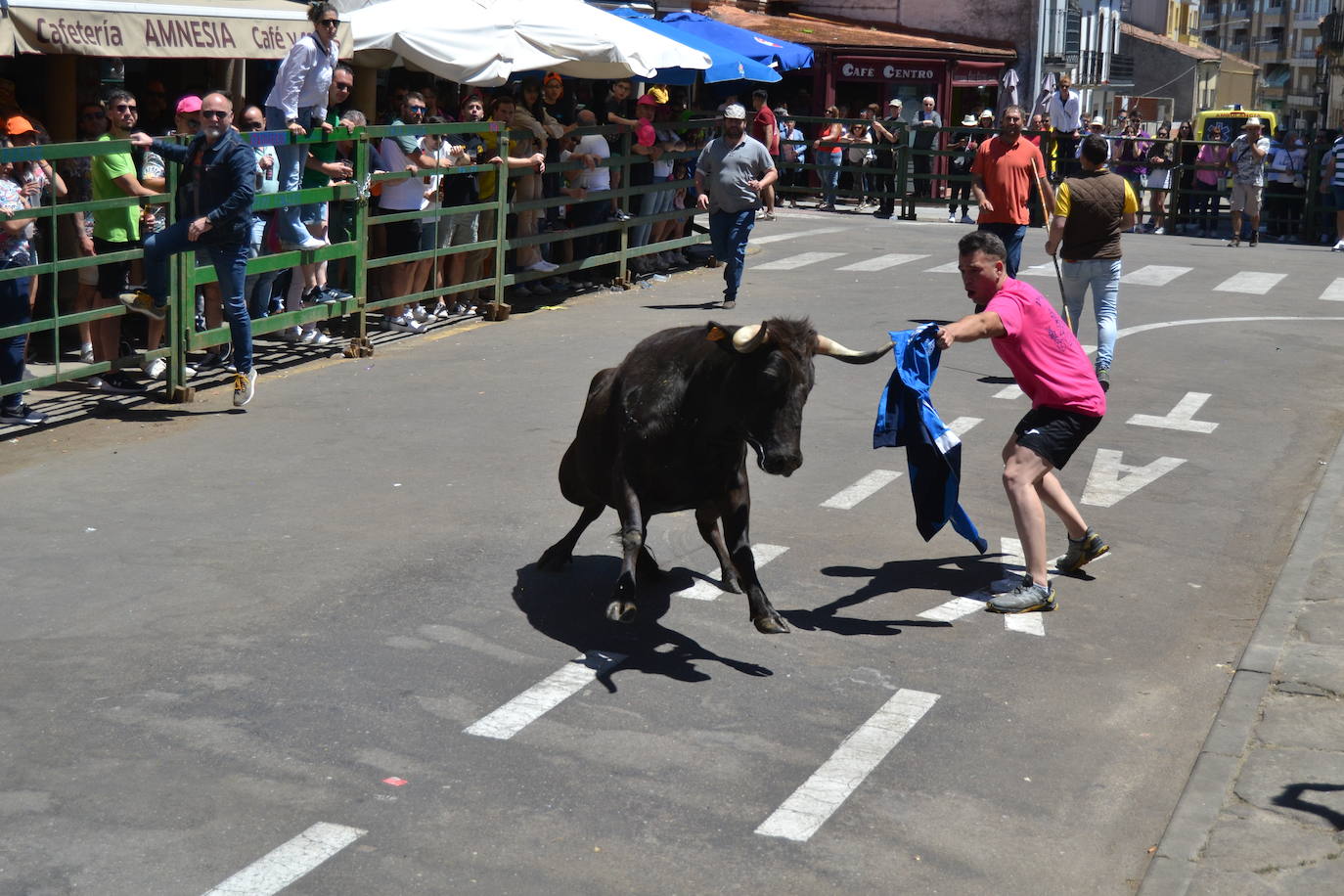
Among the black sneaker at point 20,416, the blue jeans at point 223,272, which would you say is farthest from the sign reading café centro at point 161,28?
the black sneaker at point 20,416

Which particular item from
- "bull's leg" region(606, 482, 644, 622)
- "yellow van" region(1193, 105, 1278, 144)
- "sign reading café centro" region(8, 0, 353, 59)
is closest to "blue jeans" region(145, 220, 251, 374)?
Result: "sign reading café centro" region(8, 0, 353, 59)

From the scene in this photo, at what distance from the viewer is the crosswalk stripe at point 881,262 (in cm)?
2123

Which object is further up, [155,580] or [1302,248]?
[1302,248]

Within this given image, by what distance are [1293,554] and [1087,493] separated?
155cm

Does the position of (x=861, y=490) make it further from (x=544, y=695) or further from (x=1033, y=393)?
(x=544, y=695)

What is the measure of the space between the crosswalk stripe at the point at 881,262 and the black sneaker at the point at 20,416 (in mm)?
12211

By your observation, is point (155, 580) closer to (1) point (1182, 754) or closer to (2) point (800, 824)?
(2) point (800, 824)

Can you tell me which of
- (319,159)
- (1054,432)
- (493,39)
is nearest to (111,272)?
(319,159)

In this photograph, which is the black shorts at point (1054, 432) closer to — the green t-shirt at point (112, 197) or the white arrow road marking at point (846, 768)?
the white arrow road marking at point (846, 768)

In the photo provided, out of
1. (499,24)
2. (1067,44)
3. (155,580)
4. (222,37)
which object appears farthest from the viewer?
(1067,44)

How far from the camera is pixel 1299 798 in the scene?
593cm

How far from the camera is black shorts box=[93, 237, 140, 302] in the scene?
37.9ft

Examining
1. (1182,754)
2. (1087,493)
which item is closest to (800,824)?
(1182,754)

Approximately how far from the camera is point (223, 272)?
11.5 metres
